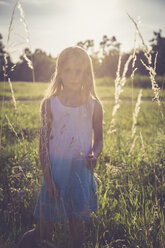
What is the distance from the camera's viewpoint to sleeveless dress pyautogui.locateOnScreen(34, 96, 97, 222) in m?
1.93

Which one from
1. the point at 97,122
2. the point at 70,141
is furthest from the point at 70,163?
the point at 97,122

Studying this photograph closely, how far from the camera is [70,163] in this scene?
1.96 m

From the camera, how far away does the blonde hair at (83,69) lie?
2.14 m

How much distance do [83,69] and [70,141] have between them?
617 mm

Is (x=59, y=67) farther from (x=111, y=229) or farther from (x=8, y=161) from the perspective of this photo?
(x=8, y=161)

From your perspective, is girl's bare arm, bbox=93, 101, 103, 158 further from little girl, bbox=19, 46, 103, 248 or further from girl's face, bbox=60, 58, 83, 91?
girl's face, bbox=60, 58, 83, 91

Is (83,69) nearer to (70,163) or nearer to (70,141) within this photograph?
(70,141)

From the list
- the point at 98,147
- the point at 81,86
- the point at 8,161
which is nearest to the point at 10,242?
the point at 98,147

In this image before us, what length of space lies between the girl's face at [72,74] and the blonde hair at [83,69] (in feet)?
0.13

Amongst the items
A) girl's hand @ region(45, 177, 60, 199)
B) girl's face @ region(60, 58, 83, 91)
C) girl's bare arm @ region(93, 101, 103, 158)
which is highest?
girl's face @ region(60, 58, 83, 91)

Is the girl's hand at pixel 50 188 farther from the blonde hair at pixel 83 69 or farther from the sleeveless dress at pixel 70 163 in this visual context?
the blonde hair at pixel 83 69

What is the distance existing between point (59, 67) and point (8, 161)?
167cm

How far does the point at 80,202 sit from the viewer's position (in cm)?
195

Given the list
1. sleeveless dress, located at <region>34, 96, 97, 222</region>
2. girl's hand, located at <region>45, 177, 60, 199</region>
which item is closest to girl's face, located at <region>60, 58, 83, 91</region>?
sleeveless dress, located at <region>34, 96, 97, 222</region>
